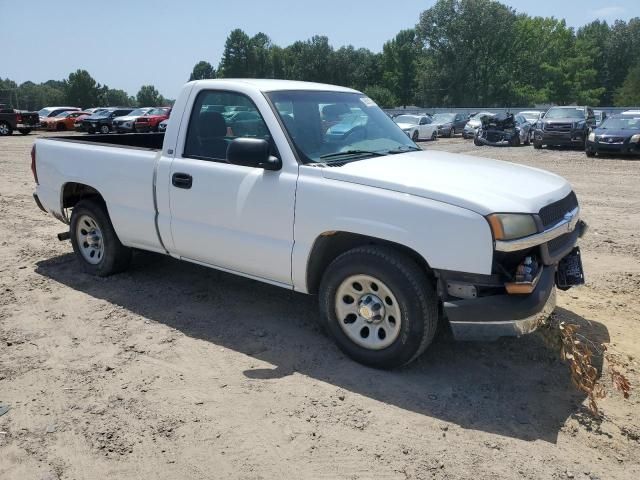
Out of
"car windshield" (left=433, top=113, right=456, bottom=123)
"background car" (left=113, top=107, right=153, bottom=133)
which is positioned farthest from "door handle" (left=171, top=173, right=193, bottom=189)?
"car windshield" (left=433, top=113, right=456, bottom=123)

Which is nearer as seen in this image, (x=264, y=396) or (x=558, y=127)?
(x=264, y=396)

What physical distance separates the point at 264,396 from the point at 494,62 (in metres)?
73.2

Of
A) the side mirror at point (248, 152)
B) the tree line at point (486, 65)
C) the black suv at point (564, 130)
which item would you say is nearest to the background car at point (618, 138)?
the black suv at point (564, 130)

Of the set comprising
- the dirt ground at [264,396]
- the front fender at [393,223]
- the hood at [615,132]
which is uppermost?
the hood at [615,132]

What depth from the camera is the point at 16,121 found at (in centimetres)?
3114

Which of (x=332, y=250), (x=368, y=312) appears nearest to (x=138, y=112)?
(x=332, y=250)

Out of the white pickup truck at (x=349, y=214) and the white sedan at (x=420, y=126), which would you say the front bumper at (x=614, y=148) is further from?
the white pickup truck at (x=349, y=214)

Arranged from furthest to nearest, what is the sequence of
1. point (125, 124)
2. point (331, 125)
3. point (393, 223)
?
point (125, 124) < point (331, 125) < point (393, 223)

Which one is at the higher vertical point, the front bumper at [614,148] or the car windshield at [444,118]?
the car windshield at [444,118]

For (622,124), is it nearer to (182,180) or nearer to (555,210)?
(555,210)

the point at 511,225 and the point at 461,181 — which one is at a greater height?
the point at 461,181

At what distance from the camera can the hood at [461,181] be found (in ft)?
11.2

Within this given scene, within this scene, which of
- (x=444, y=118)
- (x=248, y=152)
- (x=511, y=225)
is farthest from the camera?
(x=444, y=118)

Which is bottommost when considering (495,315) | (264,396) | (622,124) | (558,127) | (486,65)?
(264,396)
